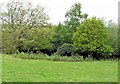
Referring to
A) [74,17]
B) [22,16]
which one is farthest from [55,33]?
[22,16]

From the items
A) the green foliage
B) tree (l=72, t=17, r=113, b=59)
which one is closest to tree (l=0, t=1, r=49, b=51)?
the green foliage

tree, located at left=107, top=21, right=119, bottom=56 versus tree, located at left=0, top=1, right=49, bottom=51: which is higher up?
tree, located at left=0, top=1, right=49, bottom=51

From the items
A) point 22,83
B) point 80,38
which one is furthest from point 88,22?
point 22,83

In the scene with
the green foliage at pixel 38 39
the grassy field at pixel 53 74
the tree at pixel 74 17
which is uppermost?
the tree at pixel 74 17

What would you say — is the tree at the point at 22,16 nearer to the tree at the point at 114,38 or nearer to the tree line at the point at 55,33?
the tree line at the point at 55,33

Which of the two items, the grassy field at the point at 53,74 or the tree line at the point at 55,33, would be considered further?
the tree line at the point at 55,33

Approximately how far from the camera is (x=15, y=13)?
101 feet

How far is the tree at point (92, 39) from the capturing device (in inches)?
1027

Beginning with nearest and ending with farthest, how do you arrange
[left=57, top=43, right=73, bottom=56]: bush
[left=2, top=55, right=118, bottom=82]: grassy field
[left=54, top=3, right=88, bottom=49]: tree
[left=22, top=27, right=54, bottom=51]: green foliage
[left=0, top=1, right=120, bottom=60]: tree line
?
[left=2, top=55, right=118, bottom=82]: grassy field, [left=0, top=1, right=120, bottom=60]: tree line, [left=57, top=43, right=73, bottom=56]: bush, [left=22, top=27, right=54, bottom=51]: green foliage, [left=54, top=3, right=88, bottom=49]: tree

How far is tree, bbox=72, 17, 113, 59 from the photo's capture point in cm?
2608

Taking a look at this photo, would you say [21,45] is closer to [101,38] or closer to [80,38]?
[80,38]

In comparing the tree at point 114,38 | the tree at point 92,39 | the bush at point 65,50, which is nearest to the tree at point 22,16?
the bush at point 65,50

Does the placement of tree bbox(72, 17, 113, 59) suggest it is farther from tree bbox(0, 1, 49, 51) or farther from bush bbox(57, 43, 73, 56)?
tree bbox(0, 1, 49, 51)

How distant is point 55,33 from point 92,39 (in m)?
5.48
